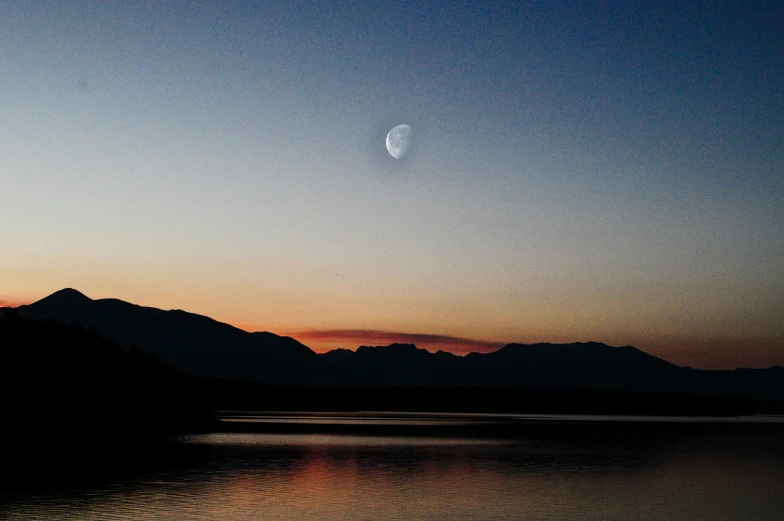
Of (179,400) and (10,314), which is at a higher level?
(10,314)

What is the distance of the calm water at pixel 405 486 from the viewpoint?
128ft

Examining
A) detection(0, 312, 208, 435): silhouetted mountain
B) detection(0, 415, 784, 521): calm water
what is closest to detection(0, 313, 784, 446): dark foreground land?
detection(0, 312, 208, 435): silhouetted mountain

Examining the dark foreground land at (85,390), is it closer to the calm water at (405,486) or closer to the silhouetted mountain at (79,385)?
the silhouetted mountain at (79,385)

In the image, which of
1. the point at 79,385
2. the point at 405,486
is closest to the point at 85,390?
the point at 79,385

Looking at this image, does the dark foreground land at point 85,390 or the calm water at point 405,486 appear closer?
the calm water at point 405,486

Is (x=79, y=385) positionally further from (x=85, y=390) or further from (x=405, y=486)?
(x=405, y=486)

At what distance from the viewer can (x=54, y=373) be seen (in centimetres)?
11175

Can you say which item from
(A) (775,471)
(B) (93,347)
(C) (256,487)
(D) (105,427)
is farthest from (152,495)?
(B) (93,347)

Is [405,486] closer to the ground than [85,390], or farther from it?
closer to the ground

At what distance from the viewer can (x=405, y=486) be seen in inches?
1941

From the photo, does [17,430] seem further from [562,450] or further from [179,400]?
[562,450]

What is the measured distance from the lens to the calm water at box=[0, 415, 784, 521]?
39031 mm

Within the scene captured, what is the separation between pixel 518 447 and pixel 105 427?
5070 centimetres

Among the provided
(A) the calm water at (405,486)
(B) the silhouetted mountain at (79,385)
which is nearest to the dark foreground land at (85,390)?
(B) the silhouetted mountain at (79,385)
